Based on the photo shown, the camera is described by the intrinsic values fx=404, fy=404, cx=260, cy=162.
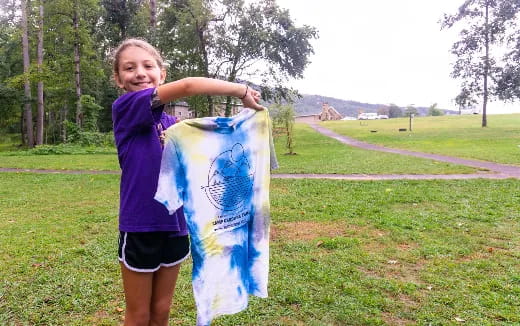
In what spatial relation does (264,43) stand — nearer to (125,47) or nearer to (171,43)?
(171,43)

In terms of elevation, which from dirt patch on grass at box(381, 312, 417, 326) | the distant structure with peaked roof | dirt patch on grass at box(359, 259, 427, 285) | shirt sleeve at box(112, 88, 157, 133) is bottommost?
dirt patch on grass at box(381, 312, 417, 326)

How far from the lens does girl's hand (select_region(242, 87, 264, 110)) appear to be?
204cm

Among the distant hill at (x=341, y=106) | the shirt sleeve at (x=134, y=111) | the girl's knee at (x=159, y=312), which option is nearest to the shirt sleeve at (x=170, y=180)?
the shirt sleeve at (x=134, y=111)

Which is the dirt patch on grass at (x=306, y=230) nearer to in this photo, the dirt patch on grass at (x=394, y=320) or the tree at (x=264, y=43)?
the dirt patch on grass at (x=394, y=320)

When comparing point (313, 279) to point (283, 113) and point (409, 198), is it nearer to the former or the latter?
point (409, 198)

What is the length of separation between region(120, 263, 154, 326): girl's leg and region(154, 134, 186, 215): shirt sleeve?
0.42m

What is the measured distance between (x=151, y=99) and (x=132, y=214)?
0.56m

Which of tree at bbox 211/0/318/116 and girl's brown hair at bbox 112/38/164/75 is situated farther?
tree at bbox 211/0/318/116

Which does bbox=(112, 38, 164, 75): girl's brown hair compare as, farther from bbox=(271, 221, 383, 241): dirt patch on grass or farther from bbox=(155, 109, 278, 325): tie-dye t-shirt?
bbox=(271, 221, 383, 241): dirt patch on grass

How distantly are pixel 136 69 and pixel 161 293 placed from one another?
1.19m

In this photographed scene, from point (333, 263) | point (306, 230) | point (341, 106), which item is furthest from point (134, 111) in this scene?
point (341, 106)

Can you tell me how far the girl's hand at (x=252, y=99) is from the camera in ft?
6.68

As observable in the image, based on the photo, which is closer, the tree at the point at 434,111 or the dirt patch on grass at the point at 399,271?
the dirt patch on grass at the point at 399,271

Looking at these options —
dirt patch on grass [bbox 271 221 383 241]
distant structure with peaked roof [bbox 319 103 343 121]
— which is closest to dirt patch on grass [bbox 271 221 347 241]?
dirt patch on grass [bbox 271 221 383 241]
